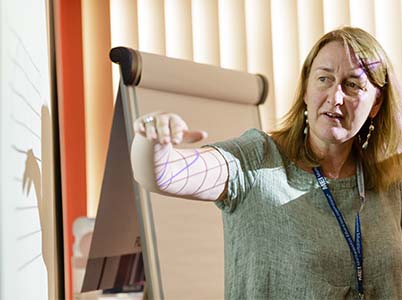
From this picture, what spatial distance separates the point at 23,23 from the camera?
942mm

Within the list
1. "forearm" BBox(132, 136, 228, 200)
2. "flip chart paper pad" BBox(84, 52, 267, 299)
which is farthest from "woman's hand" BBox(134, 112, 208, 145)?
"flip chart paper pad" BBox(84, 52, 267, 299)

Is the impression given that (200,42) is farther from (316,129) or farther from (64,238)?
(316,129)

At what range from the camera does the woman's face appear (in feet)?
5.69

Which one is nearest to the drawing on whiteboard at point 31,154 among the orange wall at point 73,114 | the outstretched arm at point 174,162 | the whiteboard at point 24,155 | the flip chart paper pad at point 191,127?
the whiteboard at point 24,155

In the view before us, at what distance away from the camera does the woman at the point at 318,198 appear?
1.71 meters

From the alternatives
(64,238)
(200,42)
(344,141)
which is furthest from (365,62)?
(200,42)

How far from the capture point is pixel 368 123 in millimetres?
1894

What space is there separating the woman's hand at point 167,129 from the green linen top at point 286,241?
1.73 feet

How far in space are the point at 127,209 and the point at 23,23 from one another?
1341 millimetres

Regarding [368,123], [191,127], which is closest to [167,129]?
[368,123]

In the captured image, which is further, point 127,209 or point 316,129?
point 127,209

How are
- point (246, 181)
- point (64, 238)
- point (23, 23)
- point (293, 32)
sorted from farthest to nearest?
1. point (293, 32)
2. point (64, 238)
3. point (246, 181)
4. point (23, 23)

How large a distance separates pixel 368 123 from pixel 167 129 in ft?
2.95

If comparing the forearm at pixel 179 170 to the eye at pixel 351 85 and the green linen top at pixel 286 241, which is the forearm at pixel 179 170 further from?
the eye at pixel 351 85
